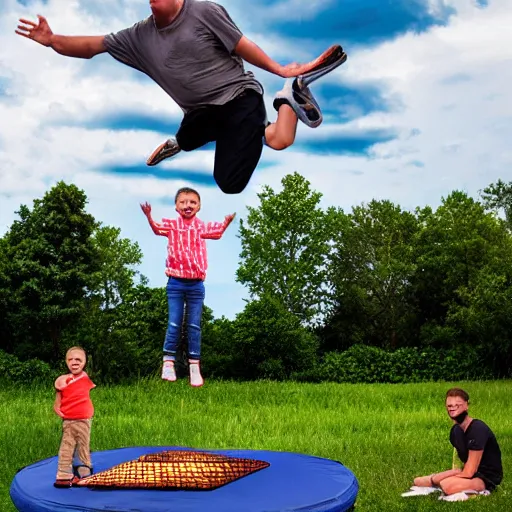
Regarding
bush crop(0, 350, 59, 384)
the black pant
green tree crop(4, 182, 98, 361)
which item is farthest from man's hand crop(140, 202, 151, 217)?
bush crop(0, 350, 59, 384)

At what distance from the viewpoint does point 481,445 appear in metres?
7.90

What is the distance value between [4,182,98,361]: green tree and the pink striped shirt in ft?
33.5

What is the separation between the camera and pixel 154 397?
1463cm

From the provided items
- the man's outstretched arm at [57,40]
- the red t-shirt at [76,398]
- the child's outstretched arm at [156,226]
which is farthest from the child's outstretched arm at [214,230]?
the red t-shirt at [76,398]

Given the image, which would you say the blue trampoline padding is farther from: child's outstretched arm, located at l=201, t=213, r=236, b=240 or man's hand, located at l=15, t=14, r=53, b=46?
man's hand, located at l=15, t=14, r=53, b=46

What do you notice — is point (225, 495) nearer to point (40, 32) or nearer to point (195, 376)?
point (195, 376)

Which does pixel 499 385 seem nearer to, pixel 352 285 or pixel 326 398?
pixel 326 398

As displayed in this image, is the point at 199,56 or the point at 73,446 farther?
the point at 73,446

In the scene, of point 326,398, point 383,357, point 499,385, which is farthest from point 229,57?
point 383,357

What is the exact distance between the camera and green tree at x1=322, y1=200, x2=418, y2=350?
82.8 ft

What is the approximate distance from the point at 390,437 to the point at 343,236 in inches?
578

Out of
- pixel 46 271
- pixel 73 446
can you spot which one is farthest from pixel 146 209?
pixel 46 271

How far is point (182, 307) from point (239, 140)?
1.57 metres

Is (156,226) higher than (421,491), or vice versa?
(156,226)
